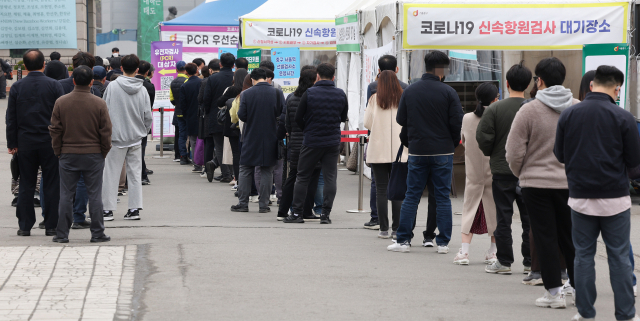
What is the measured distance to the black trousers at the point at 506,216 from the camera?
656 cm

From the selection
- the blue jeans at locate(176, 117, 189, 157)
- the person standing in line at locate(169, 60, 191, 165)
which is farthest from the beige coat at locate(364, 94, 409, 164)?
the blue jeans at locate(176, 117, 189, 157)

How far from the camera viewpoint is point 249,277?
661cm

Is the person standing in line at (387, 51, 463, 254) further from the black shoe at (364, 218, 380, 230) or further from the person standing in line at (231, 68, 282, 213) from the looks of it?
the person standing in line at (231, 68, 282, 213)

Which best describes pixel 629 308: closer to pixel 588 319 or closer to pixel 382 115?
pixel 588 319

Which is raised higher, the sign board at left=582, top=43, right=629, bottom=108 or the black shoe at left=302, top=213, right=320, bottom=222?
the sign board at left=582, top=43, right=629, bottom=108

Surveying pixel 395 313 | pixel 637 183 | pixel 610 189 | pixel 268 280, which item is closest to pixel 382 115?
pixel 268 280

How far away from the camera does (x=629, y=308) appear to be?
4.97 meters

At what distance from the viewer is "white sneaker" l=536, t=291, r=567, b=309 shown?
5.68 m

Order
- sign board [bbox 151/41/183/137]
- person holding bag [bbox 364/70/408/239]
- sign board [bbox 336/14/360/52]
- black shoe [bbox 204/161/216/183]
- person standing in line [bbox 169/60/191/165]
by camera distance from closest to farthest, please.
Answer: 1. person holding bag [bbox 364/70/408/239]
2. black shoe [bbox 204/161/216/183]
3. sign board [bbox 336/14/360/52]
4. person standing in line [bbox 169/60/191/165]
5. sign board [bbox 151/41/183/137]

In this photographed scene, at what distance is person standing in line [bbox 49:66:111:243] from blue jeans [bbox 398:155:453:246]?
2.94 metres

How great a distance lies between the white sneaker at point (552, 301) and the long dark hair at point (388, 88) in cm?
300

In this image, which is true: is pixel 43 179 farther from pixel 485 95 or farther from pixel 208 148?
pixel 208 148

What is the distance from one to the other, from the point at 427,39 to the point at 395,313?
620 cm

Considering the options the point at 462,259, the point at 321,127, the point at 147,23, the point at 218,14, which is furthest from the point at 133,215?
the point at 147,23
